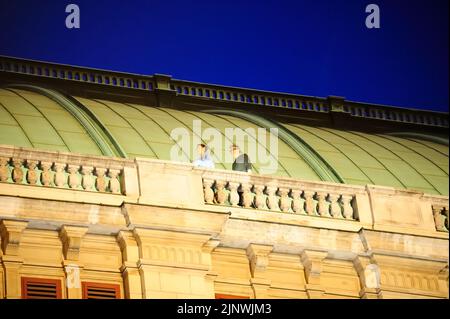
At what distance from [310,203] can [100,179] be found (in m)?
5.43

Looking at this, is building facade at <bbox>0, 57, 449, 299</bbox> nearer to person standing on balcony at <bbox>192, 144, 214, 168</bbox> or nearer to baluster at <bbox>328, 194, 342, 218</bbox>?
baluster at <bbox>328, 194, 342, 218</bbox>

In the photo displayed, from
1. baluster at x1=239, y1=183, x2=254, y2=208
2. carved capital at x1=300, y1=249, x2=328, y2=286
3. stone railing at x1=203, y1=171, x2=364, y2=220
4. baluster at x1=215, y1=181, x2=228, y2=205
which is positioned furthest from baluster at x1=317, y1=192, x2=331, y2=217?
baluster at x1=215, y1=181, x2=228, y2=205

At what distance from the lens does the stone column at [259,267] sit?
1761 inches

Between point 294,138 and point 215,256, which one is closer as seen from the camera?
point 215,256

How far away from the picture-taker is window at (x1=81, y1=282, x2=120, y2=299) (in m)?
43.0

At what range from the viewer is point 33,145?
46406 millimetres

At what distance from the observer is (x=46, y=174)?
43.8 meters

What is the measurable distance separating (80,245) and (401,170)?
12.0 m

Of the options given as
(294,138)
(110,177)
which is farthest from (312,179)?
(110,177)

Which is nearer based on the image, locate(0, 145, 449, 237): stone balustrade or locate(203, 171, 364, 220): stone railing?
locate(0, 145, 449, 237): stone balustrade

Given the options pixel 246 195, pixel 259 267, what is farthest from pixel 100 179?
pixel 259 267

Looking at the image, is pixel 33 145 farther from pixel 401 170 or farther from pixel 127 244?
pixel 401 170

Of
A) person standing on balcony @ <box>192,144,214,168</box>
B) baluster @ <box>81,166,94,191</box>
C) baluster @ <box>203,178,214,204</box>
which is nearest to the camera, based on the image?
baluster @ <box>81,166,94,191</box>

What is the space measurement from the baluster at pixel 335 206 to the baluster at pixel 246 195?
2.17 metres
